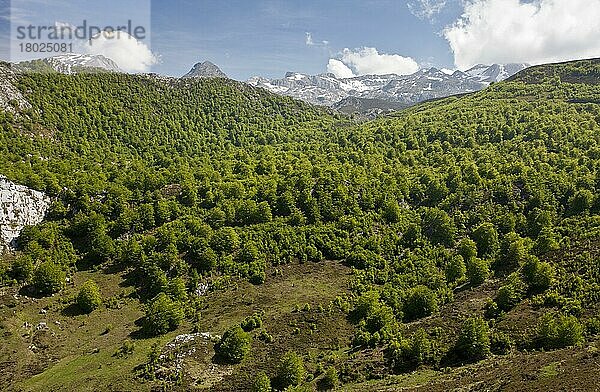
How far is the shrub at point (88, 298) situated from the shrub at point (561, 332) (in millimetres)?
67683

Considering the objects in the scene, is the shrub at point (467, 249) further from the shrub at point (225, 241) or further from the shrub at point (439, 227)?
the shrub at point (225, 241)

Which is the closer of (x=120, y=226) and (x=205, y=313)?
(x=205, y=313)

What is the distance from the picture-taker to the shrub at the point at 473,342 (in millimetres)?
52750

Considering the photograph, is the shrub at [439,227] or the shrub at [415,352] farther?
the shrub at [439,227]

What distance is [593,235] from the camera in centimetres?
7550

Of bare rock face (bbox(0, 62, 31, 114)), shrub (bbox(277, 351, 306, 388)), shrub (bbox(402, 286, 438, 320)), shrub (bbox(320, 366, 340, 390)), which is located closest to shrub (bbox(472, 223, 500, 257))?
shrub (bbox(402, 286, 438, 320))

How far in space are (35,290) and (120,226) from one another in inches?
884

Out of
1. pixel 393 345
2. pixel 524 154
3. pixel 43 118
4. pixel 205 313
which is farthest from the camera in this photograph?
pixel 43 118

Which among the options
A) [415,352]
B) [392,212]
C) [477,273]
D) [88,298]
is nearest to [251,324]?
[415,352]

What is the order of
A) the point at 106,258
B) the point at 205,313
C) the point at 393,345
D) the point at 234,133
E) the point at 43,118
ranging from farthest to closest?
the point at 234,133
the point at 43,118
the point at 106,258
the point at 205,313
the point at 393,345

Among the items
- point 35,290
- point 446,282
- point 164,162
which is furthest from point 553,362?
point 164,162

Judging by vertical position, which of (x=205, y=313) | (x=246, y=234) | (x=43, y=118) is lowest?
(x=205, y=313)

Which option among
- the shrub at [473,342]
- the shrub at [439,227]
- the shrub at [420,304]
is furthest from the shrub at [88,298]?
the shrub at [439,227]

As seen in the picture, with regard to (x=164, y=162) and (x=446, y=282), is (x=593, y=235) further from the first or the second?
(x=164, y=162)
